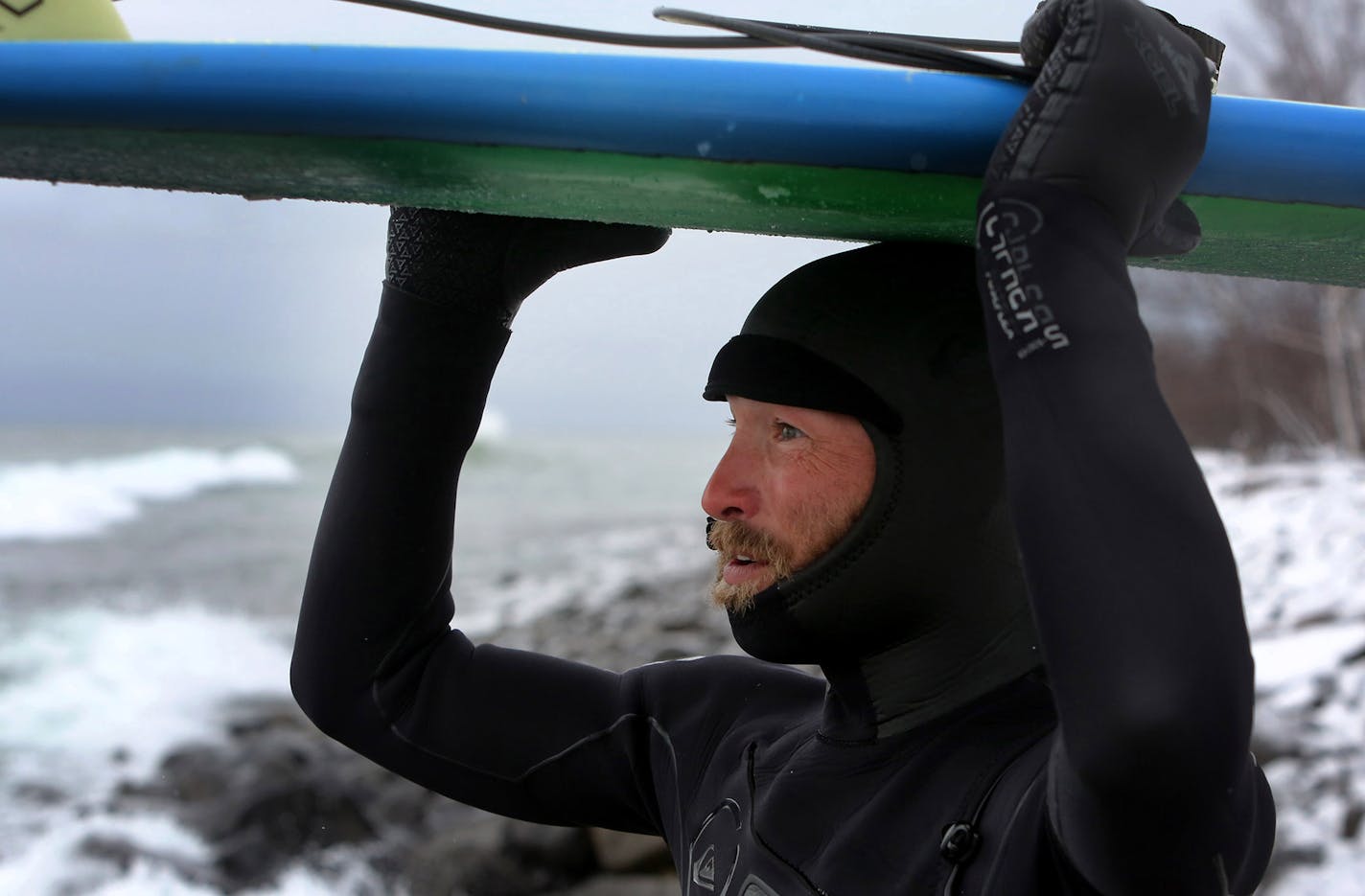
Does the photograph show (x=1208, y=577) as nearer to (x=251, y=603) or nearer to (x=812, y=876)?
(x=812, y=876)

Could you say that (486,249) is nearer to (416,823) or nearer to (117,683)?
(416,823)

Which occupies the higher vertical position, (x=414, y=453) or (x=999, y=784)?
(x=414, y=453)

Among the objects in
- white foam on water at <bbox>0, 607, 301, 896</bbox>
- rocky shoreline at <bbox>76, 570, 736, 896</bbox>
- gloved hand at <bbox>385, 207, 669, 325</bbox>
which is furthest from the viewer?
white foam on water at <bbox>0, 607, 301, 896</bbox>

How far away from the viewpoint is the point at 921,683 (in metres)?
1.51

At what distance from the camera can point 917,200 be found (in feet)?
4.34

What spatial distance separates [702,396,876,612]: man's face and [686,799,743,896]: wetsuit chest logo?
0.30 m

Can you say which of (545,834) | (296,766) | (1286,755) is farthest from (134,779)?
(1286,755)

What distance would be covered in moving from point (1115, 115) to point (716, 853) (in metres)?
1.06

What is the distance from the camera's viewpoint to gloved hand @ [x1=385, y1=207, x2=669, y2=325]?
67.0 inches

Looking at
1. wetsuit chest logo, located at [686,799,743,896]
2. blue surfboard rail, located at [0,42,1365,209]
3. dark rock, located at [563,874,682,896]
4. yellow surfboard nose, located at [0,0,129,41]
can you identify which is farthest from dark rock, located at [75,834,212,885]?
blue surfboard rail, located at [0,42,1365,209]

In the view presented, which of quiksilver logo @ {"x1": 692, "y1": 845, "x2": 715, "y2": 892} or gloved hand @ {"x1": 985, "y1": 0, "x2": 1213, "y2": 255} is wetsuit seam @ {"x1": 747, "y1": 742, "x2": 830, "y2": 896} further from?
gloved hand @ {"x1": 985, "y1": 0, "x2": 1213, "y2": 255}

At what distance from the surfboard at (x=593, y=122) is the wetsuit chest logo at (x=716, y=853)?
84 centimetres

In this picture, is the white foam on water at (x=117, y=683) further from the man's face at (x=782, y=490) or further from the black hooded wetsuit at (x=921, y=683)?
the man's face at (x=782, y=490)

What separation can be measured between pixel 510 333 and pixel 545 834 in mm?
4452
